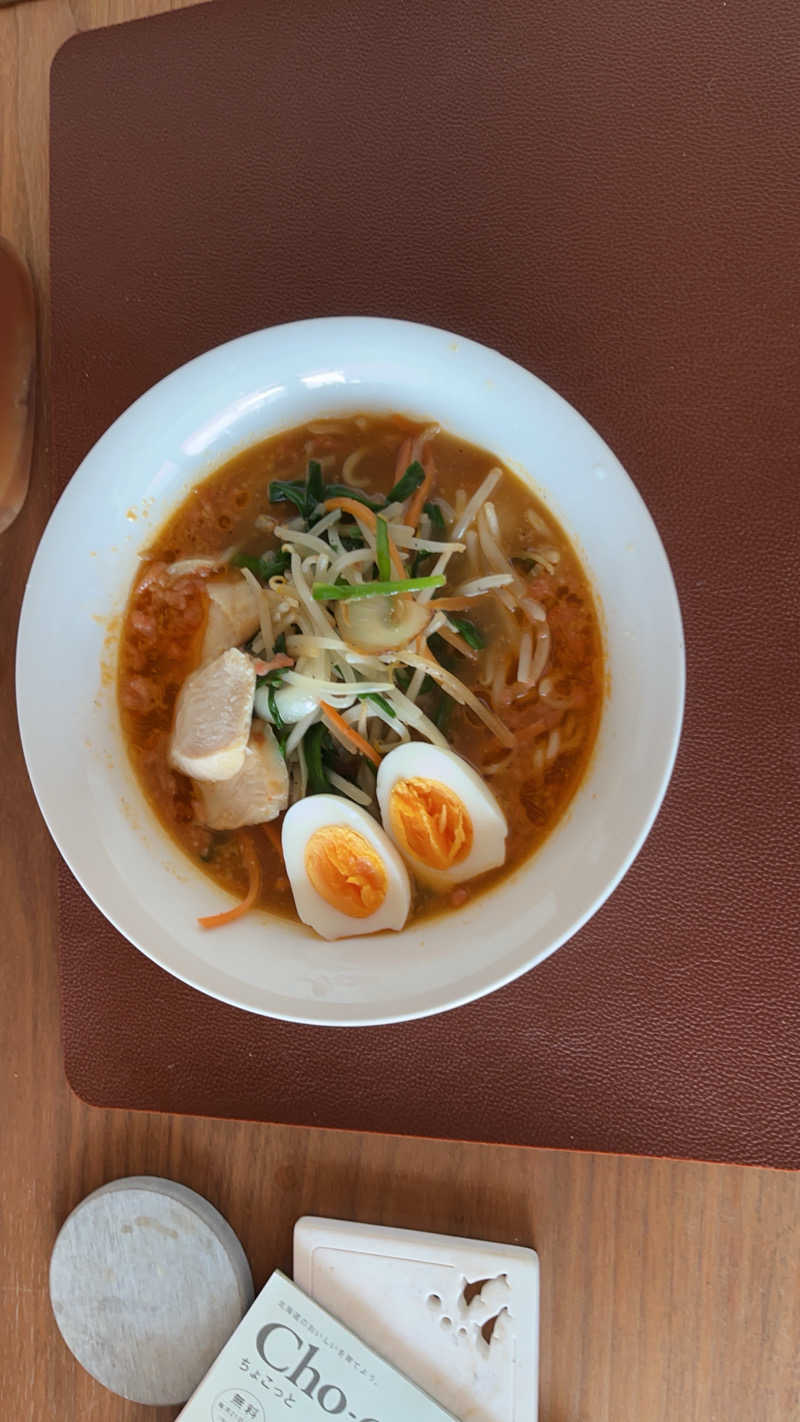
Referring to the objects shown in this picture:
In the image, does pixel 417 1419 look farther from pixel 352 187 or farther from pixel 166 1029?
pixel 352 187

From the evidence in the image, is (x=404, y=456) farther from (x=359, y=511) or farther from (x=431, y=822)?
(x=431, y=822)

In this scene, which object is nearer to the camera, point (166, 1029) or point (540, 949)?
point (540, 949)

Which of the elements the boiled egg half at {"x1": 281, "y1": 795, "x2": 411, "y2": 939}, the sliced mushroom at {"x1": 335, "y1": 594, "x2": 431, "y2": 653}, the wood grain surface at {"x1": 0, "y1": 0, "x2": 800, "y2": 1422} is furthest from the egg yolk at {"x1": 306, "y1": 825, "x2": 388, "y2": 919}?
the wood grain surface at {"x1": 0, "y1": 0, "x2": 800, "y2": 1422}

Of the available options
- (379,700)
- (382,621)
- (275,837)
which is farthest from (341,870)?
(382,621)

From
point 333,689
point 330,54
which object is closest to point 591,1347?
point 333,689

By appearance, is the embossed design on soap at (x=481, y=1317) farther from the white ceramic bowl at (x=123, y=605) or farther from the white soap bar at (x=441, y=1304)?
the white ceramic bowl at (x=123, y=605)

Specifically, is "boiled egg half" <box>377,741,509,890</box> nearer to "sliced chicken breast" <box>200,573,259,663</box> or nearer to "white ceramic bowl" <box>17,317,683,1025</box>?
"white ceramic bowl" <box>17,317,683,1025</box>

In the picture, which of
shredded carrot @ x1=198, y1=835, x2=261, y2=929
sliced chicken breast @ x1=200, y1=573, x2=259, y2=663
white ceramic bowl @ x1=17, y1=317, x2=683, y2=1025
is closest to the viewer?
white ceramic bowl @ x1=17, y1=317, x2=683, y2=1025
